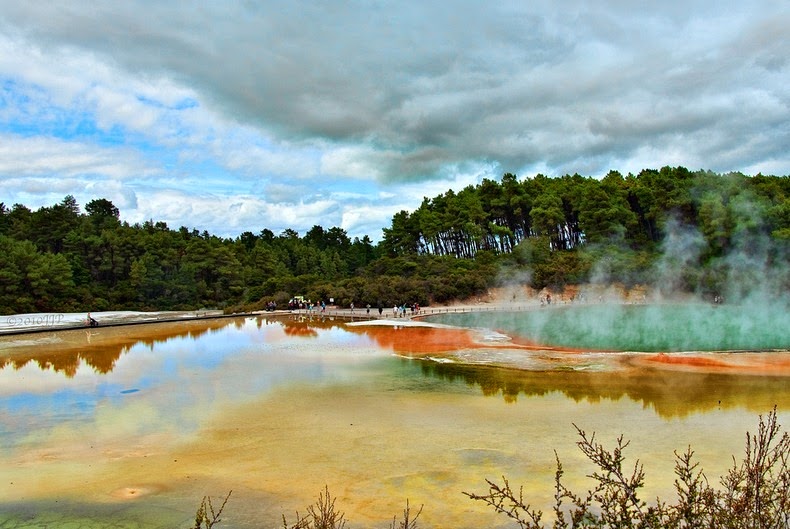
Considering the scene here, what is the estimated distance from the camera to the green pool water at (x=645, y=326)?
2477 cm

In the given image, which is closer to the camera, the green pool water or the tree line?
the green pool water

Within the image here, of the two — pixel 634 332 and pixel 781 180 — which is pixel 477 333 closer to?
pixel 634 332

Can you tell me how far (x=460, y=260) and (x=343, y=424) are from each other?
48.0 meters

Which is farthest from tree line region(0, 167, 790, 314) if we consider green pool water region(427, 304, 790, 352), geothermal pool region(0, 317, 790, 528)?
geothermal pool region(0, 317, 790, 528)

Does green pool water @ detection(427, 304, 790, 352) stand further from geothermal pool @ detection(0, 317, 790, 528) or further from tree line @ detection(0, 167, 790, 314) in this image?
tree line @ detection(0, 167, 790, 314)

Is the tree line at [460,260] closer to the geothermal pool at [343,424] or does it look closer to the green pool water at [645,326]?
the green pool water at [645,326]

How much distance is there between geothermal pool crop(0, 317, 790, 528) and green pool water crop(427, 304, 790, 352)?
10.7 feet

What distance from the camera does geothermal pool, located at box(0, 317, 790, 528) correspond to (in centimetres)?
846

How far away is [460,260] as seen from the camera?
196 feet

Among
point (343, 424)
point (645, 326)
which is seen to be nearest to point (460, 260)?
point (645, 326)

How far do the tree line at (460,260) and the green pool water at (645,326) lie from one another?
25.2ft

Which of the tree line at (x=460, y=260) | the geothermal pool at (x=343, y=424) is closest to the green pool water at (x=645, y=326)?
the geothermal pool at (x=343, y=424)

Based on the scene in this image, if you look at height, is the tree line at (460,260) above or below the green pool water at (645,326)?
above

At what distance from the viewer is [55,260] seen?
4494 centimetres
